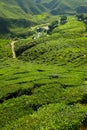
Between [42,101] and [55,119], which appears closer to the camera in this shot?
[55,119]

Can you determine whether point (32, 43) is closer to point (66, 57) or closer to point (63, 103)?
point (66, 57)

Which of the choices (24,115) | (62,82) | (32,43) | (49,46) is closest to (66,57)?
(49,46)

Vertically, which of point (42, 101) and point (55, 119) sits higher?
point (55, 119)

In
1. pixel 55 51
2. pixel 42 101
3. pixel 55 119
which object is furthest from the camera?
pixel 55 51

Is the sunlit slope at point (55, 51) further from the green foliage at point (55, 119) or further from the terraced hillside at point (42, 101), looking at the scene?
the green foliage at point (55, 119)

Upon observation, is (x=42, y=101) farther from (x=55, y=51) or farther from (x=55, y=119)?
(x=55, y=51)

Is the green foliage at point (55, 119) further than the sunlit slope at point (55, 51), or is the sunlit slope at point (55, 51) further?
the sunlit slope at point (55, 51)

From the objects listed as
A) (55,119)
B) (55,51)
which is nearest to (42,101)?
(55,119)

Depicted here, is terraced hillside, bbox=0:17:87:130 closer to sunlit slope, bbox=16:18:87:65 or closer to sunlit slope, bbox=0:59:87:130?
sunlit slope, bbox=0:59:87:130

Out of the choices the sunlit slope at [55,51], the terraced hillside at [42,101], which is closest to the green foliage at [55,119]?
the terraced hillside at [42,101]

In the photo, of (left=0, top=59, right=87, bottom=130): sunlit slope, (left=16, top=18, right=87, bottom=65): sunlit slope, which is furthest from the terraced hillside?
(left=16, top=18, right=87, bottom=65): sunlit slope

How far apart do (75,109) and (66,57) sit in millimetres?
86260

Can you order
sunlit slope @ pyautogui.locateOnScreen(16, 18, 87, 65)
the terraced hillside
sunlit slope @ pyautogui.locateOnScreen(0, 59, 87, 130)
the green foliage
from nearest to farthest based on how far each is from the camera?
the green foliage
the terraced hillside
sunlit slope @ pyautogui.locateOnScreen(0, 59, 87, 130)
sunlit slope @ pyautogui.locateOnScreen(16, 18, 87, 65)

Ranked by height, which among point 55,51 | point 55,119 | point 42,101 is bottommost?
point 55,51
